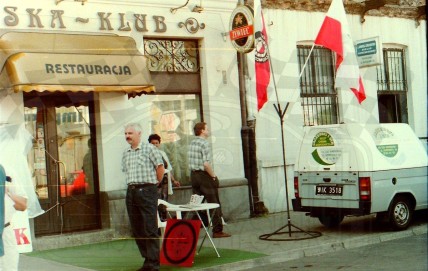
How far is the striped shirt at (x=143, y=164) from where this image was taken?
8.00 m

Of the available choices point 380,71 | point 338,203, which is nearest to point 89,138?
point 338,203

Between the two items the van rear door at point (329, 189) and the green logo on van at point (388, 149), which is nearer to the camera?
the van rear door at point (329, 189)

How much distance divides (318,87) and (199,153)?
205 inches

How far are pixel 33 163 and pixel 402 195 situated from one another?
5.93 metres

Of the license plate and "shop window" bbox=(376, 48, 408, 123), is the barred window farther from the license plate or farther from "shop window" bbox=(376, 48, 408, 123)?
the license plate

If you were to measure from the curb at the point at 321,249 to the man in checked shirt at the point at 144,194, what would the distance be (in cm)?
71

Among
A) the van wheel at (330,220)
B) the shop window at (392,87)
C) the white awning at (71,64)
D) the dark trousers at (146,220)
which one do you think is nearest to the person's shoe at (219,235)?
the van wheel at (330,220)

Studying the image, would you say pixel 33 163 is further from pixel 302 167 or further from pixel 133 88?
pixel 302 167

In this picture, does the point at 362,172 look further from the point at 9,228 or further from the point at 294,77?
the point at 9,228

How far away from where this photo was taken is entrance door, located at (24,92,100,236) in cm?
1083

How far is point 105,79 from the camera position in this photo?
10461 millimetres

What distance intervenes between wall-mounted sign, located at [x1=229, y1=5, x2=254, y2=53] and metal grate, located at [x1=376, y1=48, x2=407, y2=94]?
467 cm

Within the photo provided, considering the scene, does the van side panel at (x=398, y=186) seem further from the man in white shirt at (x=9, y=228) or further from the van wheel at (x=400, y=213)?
the man in white shirt at (x=9, y=228)

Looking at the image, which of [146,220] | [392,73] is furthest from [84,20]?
[392,73]
